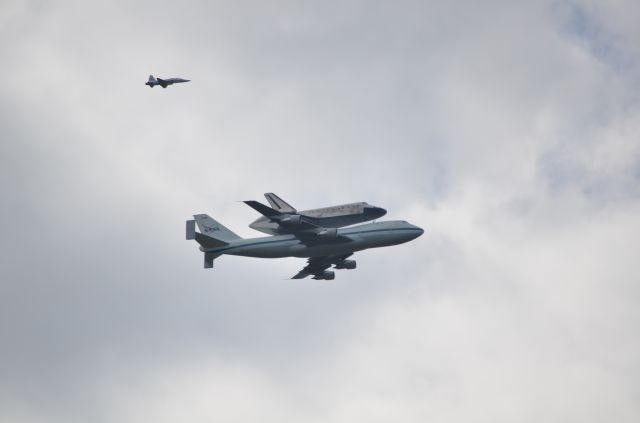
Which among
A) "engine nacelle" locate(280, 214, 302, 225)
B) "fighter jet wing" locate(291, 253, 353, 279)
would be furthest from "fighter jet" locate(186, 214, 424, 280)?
"fighter jet wing" locate(291, 253, 353, 279)

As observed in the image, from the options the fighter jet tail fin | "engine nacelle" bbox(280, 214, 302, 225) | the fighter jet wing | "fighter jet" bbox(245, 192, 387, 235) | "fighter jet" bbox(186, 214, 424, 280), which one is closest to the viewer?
"engine nacelle" bbox(280, 214, 302, 225)

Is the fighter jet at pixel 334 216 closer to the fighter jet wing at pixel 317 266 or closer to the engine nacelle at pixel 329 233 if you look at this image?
the engine nacelle at pixel 329 233

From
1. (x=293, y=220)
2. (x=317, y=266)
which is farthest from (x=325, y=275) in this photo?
(x=293, y=220)

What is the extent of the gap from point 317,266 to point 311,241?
1249cm

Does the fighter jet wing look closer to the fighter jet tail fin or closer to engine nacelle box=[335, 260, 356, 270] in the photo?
engine nacelle box=[335, 260, 356, 270]

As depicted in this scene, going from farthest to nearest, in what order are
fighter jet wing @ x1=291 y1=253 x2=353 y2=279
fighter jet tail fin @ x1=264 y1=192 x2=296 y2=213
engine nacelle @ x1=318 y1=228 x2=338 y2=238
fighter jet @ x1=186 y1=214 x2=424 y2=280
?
fighter jet wing @ x1=291 y1=253 x2=353 y2=279 < fighter jet tail fin @ x1=264 y1=192 x2=296 y2=213 < fighter jet @ x1=186 y1=214 x2=424 y2=280 < engine nacelle @ x1=318 y1=228 x2=338 y2=238

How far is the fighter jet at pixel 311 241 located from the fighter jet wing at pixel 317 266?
4270 millimetres

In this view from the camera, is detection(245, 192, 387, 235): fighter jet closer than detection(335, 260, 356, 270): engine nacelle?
Yes

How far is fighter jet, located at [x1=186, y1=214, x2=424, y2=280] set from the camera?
76500 mm

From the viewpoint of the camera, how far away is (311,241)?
76688 mm

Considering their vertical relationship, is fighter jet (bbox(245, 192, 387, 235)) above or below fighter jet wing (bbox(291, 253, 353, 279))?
above

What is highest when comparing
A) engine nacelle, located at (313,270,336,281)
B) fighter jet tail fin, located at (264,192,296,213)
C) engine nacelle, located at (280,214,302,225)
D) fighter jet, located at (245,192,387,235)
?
fighter jet tail fin, located at (264,192,296,213)

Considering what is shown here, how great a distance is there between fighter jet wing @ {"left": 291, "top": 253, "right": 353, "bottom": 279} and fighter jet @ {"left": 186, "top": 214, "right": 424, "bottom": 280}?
4.27 meters

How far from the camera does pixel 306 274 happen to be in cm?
8938
